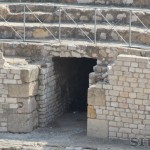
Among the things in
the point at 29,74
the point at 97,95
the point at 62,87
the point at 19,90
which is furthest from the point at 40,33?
the point at 97,95

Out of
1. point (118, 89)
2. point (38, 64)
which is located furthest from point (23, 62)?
point (118, 89)

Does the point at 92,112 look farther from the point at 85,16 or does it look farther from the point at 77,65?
the point at 85,16

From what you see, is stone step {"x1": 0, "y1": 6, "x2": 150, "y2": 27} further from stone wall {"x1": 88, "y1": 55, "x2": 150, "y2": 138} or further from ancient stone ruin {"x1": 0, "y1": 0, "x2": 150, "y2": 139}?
stone wall {"x1": 88, "y1": 55, "x2": 150, "y2": 138}

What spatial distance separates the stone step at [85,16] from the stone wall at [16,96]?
10.3 ft

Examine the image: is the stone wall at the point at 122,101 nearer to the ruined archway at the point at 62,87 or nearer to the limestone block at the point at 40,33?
the ruined archway at the point at 62,87

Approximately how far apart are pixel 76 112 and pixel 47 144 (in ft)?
12.6

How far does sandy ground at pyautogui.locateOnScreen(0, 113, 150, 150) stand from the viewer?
545 inches

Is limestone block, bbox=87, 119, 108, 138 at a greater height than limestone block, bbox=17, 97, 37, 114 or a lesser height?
lesser

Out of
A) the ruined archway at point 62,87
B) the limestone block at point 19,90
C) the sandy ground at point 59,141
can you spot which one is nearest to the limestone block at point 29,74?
the limestone block at point 19,90

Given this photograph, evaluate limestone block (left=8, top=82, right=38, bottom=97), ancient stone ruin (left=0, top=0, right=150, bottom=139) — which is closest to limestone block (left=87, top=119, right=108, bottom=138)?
ancient stone ruin (left=0, top=0, right=150, bottom=139)

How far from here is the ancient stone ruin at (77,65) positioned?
558 inches

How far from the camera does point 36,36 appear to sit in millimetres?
16953

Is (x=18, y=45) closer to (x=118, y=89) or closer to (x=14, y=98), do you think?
(x=14, y=98)

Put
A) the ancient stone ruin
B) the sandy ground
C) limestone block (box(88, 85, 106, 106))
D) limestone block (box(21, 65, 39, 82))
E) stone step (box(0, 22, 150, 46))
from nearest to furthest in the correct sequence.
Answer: the sandy ground → the ancient stone ruin → limestone block (box(88, 85, 106, 106)) → limestone block (box(21, 65, 39, 82)) → stone step (box(0, 22, 150, 46))
